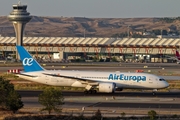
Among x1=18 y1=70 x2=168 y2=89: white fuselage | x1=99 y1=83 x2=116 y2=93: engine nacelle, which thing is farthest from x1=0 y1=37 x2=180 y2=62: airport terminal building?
x1=99 y1=83 x2=116 y2=93: engine nacelle

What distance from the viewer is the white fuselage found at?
70438 millimetres

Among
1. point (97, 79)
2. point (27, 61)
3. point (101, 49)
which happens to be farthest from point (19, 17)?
point (97, 79)

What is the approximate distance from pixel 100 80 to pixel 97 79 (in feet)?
1.41

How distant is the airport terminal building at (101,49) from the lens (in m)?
182

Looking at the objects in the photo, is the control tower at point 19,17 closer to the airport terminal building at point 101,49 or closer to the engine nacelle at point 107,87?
the airport terminal building at point 101,49

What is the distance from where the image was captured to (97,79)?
71.9 meters

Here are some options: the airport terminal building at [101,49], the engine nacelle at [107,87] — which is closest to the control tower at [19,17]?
the airport terminal building at [101,49]

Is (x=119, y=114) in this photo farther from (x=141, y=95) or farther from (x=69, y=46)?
(x=69, y=46)

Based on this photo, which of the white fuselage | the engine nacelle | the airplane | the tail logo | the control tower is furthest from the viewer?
the control tower

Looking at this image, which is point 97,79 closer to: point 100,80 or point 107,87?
point 100,80

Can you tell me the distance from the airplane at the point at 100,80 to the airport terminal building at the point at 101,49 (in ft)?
340

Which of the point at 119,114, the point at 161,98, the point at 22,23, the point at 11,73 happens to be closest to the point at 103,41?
the point at 22,23

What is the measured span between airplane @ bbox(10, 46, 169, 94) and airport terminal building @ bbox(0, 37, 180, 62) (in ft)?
340

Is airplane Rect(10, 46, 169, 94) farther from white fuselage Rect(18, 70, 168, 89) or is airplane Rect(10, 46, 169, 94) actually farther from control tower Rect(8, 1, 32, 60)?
control tower Rect(8, 1, 32, 60)
